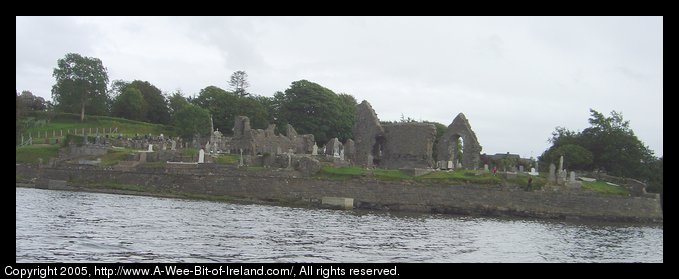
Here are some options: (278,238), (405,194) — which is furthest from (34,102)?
(278,238)

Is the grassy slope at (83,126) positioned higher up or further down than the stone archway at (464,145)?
higher up

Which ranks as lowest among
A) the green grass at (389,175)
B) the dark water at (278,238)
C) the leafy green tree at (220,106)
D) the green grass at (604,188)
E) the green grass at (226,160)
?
the dark water at (278,238)

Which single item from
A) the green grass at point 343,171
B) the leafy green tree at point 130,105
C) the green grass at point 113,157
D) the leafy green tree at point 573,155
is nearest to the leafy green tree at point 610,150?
the leafy green tree at point 573,155

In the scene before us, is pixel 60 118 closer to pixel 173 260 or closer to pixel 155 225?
pixel 155 225

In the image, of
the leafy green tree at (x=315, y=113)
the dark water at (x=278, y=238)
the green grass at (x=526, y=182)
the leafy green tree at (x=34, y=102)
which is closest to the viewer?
the dark water at (x=278, y=238)

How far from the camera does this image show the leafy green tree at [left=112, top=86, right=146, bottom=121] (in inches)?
3423

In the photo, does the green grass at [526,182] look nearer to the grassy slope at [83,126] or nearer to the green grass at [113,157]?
the green grass at [113,157]

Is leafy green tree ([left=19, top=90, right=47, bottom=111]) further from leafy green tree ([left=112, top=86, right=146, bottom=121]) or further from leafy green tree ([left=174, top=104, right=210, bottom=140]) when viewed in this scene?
leafy green tree ([left=174, top=104, right=210, bottom=140])

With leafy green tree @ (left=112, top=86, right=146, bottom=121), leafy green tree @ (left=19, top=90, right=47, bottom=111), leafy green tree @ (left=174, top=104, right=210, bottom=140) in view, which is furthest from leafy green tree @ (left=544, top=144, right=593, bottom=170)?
leafy green tree @ (left=19, top=90, right=47, bottom=111)

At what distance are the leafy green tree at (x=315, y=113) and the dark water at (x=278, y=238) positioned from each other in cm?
5325

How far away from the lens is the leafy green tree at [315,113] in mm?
84500

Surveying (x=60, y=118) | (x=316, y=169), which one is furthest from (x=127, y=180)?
(x=60, y=118)
